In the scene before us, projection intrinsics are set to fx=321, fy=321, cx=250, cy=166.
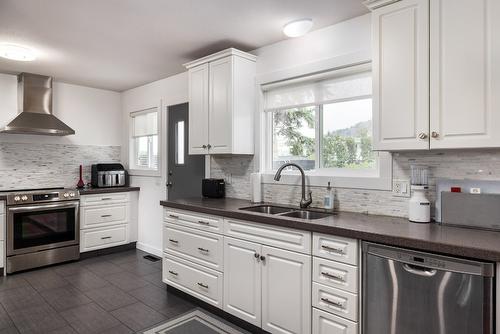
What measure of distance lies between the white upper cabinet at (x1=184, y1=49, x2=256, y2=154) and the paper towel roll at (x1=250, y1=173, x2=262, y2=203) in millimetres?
266

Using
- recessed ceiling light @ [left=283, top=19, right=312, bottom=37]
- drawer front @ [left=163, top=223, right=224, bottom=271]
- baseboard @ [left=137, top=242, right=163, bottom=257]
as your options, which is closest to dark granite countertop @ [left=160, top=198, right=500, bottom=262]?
drawer front @ [left=163, top=223, right=224, bottom=271]

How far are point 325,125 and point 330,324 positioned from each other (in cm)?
160

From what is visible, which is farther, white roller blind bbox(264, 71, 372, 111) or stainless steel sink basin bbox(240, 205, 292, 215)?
stainless steel sink basin bbox(240, 205, 292, 215)

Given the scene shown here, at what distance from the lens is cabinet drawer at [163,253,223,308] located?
8.81 ft

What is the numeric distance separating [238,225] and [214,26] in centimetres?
168

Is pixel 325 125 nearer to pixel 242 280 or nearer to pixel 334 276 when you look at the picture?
pixel 334 276

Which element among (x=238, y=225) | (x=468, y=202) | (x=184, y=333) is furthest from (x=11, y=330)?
(x=468, y=202)

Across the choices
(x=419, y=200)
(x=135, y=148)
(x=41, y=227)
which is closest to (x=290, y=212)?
(x=419, y=200)

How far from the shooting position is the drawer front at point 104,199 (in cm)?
439

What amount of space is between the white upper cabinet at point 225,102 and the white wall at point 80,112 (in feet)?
7.92

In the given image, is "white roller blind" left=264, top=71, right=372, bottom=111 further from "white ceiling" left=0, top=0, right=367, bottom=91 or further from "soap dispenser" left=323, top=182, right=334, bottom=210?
"soap dispenser" left=323, top=182, right=334, bottom=210

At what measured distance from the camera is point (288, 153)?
122 inches

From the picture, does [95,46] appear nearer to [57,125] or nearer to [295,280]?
[57,125]

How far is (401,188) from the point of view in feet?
7.45
